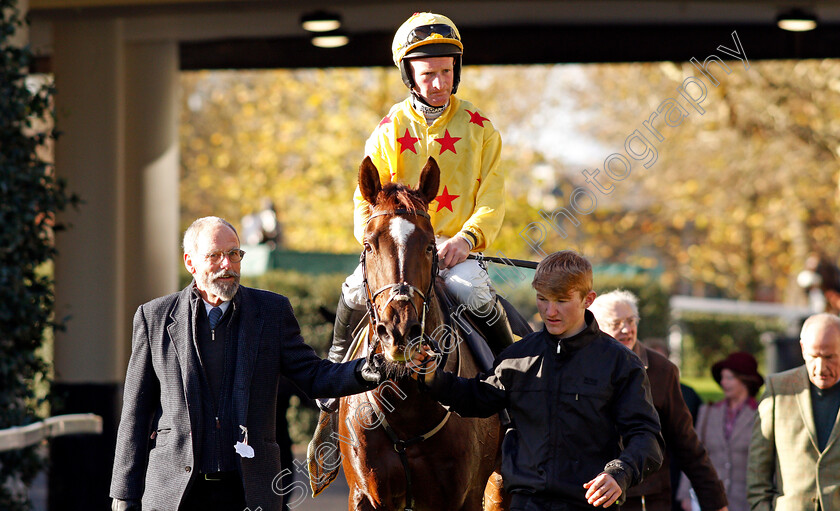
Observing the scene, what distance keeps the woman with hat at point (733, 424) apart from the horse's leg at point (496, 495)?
97.8 inches

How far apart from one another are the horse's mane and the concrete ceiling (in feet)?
17.1

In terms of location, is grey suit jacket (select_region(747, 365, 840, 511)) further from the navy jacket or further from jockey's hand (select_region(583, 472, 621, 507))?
jockey's hand (select_region(583, 472, 621, 507))

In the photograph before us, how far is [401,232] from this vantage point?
169 inches

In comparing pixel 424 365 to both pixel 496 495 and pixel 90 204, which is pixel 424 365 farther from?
pixel 90 204

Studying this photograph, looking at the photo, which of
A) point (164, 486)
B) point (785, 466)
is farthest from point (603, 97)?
point (164, 486)

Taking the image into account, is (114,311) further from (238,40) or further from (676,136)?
(676,136)

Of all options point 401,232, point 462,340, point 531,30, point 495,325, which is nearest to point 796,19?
point 531,30

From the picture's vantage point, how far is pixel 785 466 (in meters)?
5.21

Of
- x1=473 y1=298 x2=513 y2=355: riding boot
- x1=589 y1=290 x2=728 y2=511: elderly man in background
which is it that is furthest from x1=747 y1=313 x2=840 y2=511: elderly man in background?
x1=473 y1=298 x2=513 y2=355: riding boot

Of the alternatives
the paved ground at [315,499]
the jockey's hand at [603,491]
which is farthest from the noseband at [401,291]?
the paved ground at [315,499]

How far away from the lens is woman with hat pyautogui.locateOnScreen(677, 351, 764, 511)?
7082mm

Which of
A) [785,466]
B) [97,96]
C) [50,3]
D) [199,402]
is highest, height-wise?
[50,3]

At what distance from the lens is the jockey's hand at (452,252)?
4840 millimetres

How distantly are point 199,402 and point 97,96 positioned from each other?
232 inches
